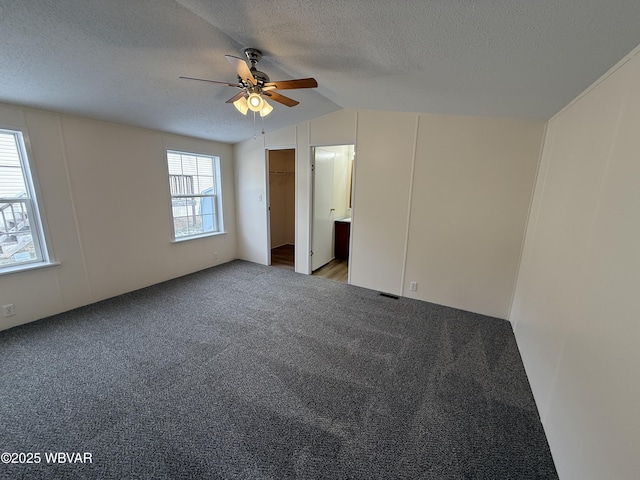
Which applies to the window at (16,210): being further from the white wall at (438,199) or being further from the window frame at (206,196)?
the white wall at (438,199)

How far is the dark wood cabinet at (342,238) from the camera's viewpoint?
504 cm

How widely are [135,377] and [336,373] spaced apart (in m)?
1.59

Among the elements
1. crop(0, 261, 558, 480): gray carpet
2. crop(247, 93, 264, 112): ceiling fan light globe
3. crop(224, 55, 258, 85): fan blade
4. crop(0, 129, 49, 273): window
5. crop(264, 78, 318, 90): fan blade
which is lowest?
crop(0, 261, 558, 480): gray carpet

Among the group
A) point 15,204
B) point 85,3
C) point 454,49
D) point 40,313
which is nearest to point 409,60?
point 454,49

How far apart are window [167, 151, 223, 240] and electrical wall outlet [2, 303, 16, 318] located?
1.82 metres

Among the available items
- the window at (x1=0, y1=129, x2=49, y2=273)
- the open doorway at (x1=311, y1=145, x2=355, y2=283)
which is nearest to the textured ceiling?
the window at (x1=0, y1=129, x2=49, y2=273)

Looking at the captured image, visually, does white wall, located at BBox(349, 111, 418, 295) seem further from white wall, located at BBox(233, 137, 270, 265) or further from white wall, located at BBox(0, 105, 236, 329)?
white wall, located at BBox(0, 105, 236, 329)

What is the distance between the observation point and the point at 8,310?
2.57 metres

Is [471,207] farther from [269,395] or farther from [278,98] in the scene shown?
→ [269,395]

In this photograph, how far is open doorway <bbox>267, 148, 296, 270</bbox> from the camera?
5.77 metres

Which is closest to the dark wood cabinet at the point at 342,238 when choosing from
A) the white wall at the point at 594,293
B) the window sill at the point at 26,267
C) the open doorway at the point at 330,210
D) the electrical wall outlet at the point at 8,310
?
the open doorway at the point at 330,210

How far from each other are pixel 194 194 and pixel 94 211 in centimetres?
142

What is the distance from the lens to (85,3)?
1390 mm

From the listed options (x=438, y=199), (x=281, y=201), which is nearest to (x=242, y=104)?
(x=438, y=199)
